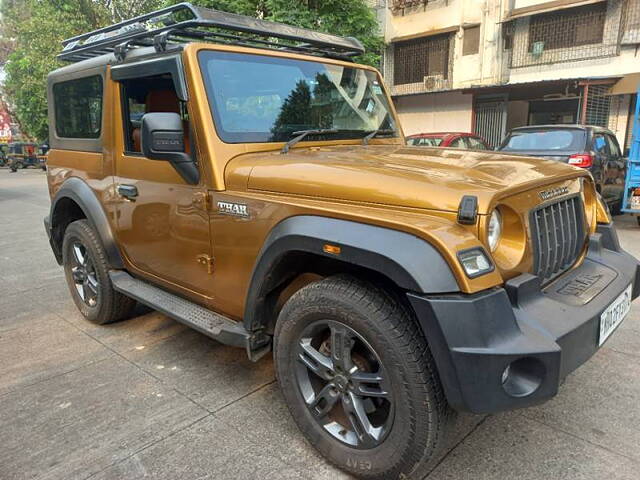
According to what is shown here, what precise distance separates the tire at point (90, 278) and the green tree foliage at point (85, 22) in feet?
28.0

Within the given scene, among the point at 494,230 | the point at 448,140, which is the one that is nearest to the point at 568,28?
the point at 448,140

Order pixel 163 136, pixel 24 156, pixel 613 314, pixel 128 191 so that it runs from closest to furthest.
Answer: pixel 613 314 < pixel 163 136 < pixel 128 191 < pixel 24 156

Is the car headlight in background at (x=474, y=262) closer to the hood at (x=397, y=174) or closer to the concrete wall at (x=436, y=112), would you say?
the hood at (x=397, y=174)

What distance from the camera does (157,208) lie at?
3088 millimetres

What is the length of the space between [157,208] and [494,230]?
2042 millimetres

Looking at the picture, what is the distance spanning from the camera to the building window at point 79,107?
141 inches

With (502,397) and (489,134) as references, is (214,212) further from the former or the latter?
(489,134)

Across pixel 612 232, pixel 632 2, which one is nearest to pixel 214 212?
pixel 612 232

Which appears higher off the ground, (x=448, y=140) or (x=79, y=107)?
(x=79, y=107)

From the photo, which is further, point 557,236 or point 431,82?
point 431,82

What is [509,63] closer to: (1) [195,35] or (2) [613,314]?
(1) [195,35]

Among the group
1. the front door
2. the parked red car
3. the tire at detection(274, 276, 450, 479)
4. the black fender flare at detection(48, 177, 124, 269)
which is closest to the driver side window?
the front door

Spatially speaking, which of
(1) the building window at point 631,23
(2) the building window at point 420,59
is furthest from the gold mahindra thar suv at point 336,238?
(2) the building window at point 420,59

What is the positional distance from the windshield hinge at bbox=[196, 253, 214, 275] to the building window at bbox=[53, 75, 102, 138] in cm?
145
